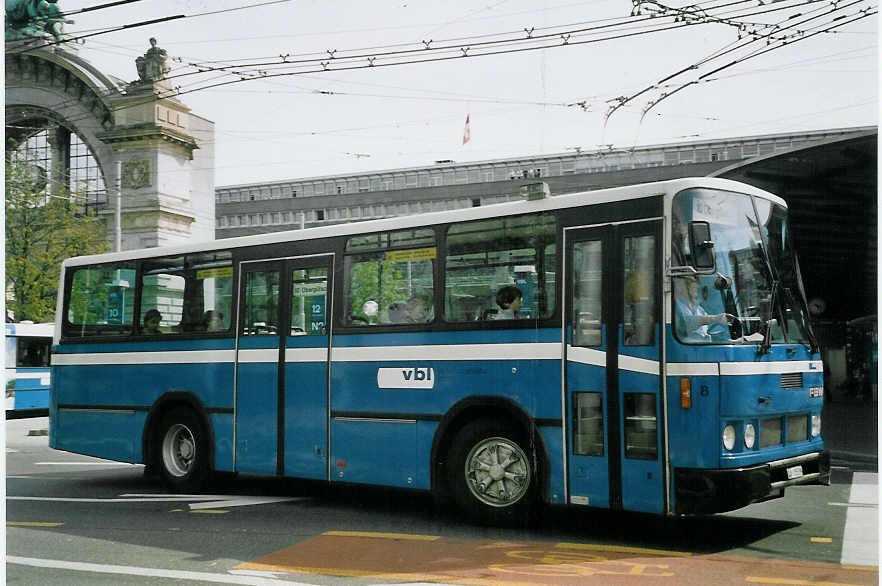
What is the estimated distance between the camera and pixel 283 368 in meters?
9.34

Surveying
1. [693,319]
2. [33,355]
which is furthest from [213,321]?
[33,355]

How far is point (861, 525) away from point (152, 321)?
7275mm

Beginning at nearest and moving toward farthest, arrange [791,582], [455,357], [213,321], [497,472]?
[791,582] < [497,472] < [455,357] < [213,321]

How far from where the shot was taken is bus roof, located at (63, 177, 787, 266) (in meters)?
7.09

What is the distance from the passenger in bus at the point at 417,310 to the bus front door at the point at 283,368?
1.01 meters

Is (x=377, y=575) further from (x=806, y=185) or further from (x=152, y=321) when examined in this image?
(x=152, y=321)

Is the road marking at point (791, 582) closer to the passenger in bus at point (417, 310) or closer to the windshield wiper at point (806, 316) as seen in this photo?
the windshield wiper at point (806, 316)

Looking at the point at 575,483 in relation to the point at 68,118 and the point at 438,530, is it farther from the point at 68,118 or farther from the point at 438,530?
the point at 68,118

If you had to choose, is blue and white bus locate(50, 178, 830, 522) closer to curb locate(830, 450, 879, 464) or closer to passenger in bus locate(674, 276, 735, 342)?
passenger in bus locate(674, 276, 735, 342)

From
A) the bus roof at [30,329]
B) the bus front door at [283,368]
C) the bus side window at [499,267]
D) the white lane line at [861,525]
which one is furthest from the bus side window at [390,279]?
the bus roof at [30,329]

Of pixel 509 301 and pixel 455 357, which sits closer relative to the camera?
pixel 509 301

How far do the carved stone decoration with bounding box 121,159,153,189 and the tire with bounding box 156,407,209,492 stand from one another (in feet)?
8.01

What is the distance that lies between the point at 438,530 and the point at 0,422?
11.8 feet

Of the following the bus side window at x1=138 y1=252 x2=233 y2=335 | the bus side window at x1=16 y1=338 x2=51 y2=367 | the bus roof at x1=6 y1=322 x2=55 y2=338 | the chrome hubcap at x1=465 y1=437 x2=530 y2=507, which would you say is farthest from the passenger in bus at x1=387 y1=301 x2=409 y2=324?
the bus side window at x1=16 y1=338 x2=51 y2=367
